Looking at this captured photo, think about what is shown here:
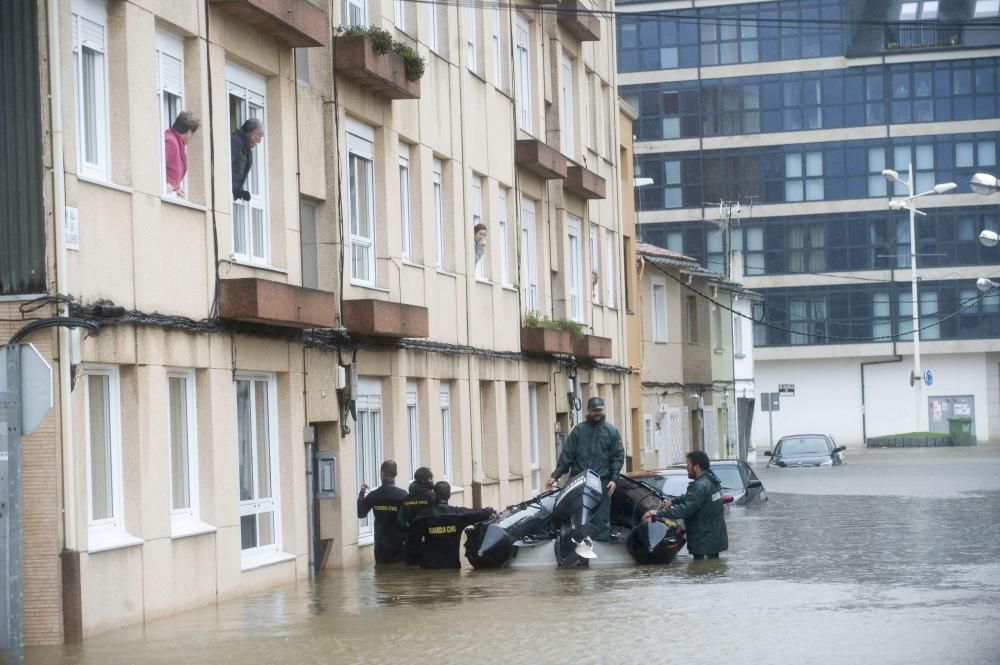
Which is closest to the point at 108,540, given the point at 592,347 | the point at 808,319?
the point at 592,347

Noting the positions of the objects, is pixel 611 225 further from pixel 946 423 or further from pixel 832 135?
pixel 946 423

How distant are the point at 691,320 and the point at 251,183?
33.6 meters

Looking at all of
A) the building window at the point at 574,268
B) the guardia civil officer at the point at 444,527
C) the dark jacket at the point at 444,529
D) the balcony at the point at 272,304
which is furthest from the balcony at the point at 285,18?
the building window at the point at 574,268

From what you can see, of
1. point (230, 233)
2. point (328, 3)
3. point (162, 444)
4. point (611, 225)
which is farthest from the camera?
point (611, 225)

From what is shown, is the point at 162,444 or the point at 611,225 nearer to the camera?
the point at 162,444

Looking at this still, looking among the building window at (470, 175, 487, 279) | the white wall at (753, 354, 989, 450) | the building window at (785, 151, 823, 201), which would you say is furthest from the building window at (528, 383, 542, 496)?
the white wall at (753, 354, 989, 450)

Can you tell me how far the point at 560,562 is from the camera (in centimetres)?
2048

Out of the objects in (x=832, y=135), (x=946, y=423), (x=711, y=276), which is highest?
(x=832, y=135)

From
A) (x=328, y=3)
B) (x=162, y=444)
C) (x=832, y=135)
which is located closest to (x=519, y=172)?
(x=328, y=3)

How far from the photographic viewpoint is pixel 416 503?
2052 cm

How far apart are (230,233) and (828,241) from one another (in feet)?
197

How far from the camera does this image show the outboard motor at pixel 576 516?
2022 centimetres

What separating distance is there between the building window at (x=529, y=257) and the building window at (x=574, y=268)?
2.52m

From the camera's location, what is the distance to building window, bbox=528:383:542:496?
32284mm
